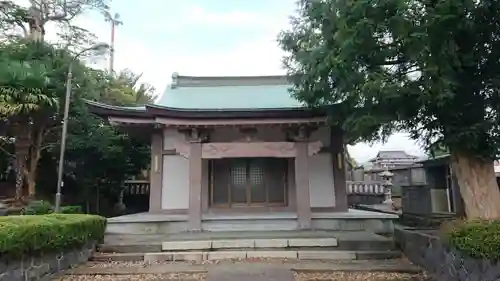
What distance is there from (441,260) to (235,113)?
560 centimetres

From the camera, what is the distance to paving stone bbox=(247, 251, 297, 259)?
7.57 metres

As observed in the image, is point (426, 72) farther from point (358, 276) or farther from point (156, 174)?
point (156, 174)

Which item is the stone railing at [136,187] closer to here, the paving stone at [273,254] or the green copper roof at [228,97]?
the green copper roof at [228,97]

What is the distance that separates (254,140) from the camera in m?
10.7

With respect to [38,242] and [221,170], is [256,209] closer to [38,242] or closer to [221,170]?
[221,170]

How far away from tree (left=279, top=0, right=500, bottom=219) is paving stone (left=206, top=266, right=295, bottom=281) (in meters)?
2.72

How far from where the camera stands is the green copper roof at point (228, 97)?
11.4 metres

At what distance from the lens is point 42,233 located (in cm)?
573

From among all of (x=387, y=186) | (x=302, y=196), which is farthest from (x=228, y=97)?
(x=387, y=186)

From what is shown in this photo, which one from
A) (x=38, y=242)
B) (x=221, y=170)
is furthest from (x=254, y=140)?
(x=38, y=242)

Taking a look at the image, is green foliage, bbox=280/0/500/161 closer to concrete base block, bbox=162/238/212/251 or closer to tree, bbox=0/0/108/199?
concrete base block, bbox=162/238/212/251

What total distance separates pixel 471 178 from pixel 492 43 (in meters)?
2.11

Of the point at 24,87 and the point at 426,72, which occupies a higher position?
the point at 24,87

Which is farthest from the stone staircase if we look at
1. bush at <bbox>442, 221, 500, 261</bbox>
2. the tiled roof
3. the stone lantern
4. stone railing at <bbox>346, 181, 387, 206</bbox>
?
stone railing at <bbox>346, 181, 387, 206</bbox>
